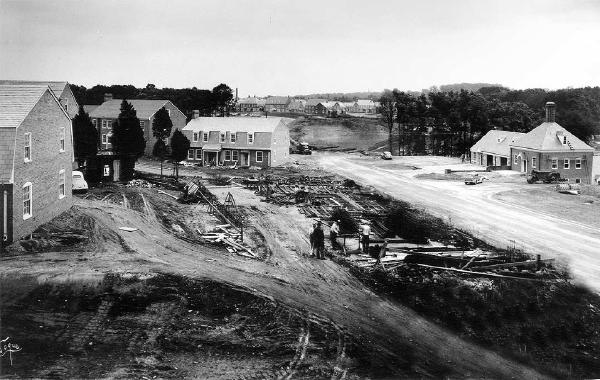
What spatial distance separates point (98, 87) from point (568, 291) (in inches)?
3768

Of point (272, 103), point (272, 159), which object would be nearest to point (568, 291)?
point (272, 159)

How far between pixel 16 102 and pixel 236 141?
139 feet

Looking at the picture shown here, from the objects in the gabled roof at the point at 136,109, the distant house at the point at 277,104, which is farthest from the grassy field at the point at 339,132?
the distant house at the point at 277,104

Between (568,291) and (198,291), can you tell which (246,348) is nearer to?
(198,291)

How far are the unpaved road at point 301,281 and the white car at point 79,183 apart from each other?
8934 millimetres

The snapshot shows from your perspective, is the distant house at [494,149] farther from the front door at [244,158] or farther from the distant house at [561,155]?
the front door at [244,158]

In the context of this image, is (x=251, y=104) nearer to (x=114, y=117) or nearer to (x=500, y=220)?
(x=114, y=117)

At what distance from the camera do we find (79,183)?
40.2 m

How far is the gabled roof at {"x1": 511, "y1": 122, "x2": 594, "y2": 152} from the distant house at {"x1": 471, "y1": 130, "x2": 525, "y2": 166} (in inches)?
194

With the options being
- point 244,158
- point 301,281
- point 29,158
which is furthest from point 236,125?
point 301,281

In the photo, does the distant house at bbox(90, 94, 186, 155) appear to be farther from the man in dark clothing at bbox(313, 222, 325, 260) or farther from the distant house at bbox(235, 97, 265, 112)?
the distant house at bbox(235, 97, 265, 112)

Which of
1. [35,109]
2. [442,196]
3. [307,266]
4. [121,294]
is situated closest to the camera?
[121,294]

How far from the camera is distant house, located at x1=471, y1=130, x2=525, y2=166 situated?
6367 centimetres

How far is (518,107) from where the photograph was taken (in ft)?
272
